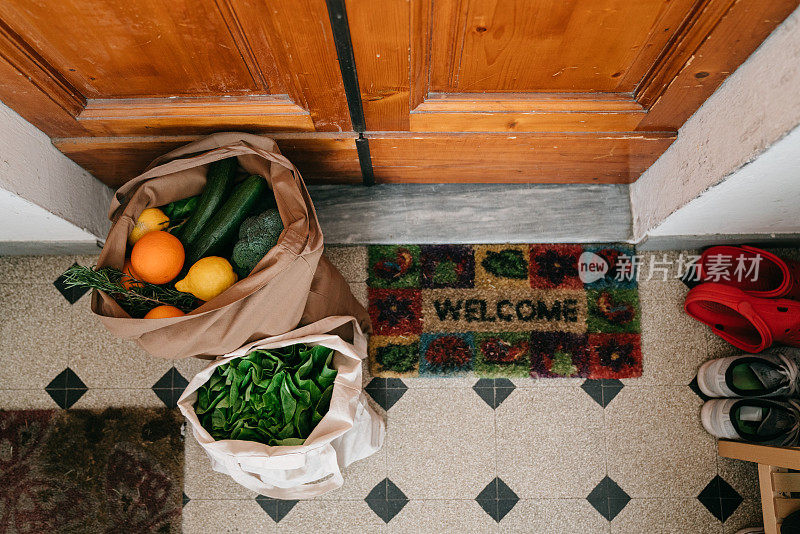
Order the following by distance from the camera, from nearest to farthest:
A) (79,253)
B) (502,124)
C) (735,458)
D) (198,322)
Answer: (198,322) → (502,124) → (735,458) → (79,253)

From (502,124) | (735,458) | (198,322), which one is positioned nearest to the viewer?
(198,322)

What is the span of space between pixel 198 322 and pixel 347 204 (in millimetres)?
685

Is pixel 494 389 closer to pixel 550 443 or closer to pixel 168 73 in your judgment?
Answer: pixel 550 443

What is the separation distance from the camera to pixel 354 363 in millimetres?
1257

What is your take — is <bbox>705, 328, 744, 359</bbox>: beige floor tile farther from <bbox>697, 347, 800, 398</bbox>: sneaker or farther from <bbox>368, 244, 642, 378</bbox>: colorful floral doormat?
<bbox>368, 244, 642, 378</bbox>: colorful floral doormat

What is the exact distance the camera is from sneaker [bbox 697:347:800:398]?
1490mm

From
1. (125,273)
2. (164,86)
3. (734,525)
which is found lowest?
(734,525)

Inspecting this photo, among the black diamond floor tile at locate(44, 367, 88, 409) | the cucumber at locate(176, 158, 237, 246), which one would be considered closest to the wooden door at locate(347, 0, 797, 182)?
the cucumber at locate(176, 158, 237, 246)

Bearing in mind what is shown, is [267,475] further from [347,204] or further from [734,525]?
[734,525]

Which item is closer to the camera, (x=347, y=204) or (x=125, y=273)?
(x=125, y=273)

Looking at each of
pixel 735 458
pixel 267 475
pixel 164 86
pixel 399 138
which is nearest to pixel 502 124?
pixel 399 138

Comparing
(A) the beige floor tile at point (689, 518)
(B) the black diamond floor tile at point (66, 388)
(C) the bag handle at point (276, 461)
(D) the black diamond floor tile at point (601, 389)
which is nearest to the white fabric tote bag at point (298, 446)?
(C) the bag handle at point (276, 461)

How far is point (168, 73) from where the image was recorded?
1.06 metres

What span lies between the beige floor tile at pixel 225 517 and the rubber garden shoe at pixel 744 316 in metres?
1.49
